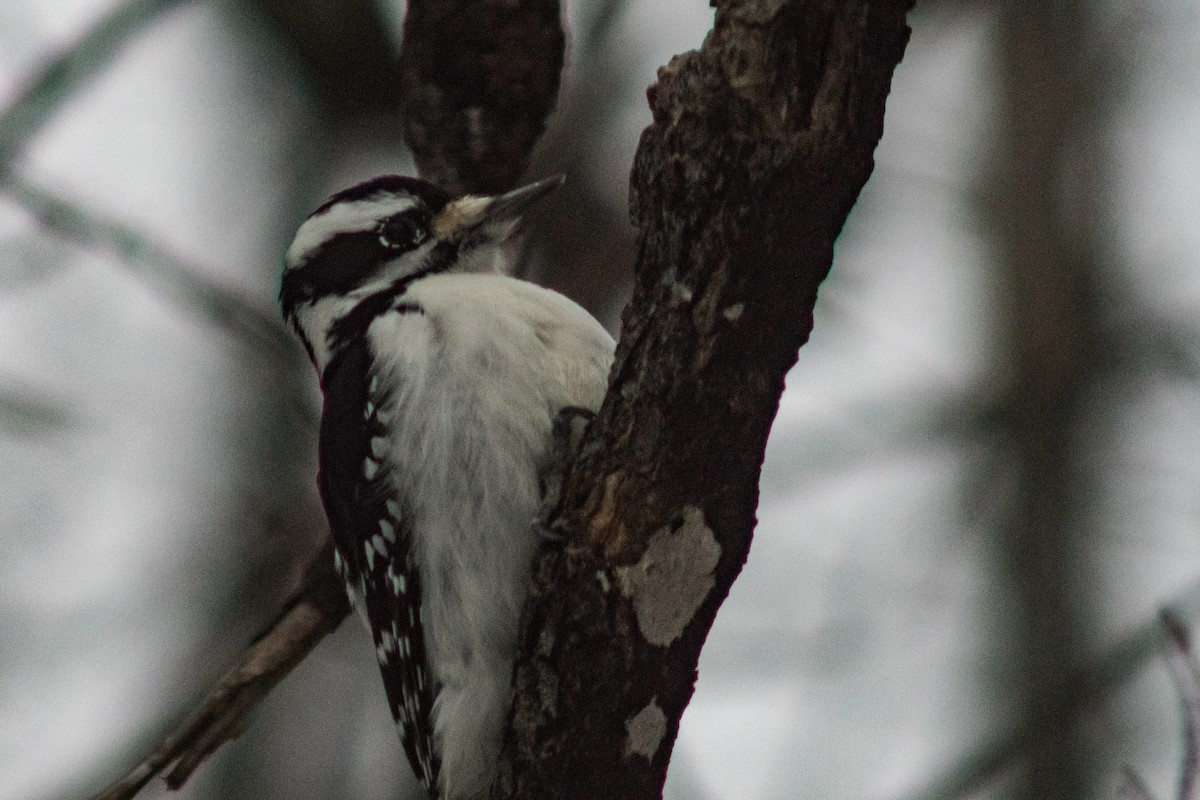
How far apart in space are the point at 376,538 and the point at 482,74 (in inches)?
62.8

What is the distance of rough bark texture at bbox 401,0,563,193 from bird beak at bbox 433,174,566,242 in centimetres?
31

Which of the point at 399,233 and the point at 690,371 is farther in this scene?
the point at 399,233

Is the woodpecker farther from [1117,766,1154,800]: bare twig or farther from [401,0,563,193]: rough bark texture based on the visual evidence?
[1117,766,1154,800]: bare twig

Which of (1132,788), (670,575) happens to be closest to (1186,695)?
(1132,788)

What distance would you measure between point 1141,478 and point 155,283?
4.52m

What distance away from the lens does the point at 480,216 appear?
4566 mm

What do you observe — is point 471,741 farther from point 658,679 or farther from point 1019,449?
point 1019,449

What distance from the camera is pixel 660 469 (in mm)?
2848

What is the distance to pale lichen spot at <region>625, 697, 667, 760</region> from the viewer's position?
2957 mm

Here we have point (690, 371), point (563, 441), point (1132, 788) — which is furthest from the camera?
point (563, 441)

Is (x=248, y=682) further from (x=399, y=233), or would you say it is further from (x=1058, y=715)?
(x=1058, y=715)

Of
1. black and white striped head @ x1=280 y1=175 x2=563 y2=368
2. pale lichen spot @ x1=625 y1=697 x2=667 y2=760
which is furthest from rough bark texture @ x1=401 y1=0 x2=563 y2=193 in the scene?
pale lichen spot @ x1=625 y1=697 x2=667 y2=760

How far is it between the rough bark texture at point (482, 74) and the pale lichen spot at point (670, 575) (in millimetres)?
2238

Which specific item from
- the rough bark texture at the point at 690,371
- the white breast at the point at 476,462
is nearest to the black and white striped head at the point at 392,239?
the white breast at the point at 476,462
